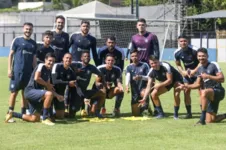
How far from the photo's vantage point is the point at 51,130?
9.48 m

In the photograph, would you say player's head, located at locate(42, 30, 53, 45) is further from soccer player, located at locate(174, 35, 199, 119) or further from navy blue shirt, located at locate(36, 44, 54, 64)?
soccer player, located at locate(174, 35, 199, 119)

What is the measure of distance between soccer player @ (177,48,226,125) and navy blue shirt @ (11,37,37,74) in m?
3.13

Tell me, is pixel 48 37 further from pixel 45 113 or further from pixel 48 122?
pixel 48 122

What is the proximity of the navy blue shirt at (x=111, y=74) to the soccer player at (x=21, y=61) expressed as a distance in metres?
1.54

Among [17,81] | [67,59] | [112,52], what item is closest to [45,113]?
[17,81]

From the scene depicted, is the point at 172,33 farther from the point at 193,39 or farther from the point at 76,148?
the point at 76,148

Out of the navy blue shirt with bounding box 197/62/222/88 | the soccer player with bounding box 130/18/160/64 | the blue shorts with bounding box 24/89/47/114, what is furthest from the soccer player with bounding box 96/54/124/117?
the navy blue shirt with bounding box 197/62/222/88

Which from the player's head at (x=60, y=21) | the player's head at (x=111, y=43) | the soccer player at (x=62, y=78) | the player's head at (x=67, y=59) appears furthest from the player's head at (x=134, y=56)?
the player's head at (x=60, y=21)

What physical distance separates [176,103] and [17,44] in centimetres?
324

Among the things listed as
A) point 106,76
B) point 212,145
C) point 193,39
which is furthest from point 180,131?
Answer: point 193,39

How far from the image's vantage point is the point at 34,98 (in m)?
10.4

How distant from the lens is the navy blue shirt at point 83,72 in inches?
451

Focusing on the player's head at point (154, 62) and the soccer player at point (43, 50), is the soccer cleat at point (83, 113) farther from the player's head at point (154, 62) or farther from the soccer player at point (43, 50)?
the player's head at point (154, 62)

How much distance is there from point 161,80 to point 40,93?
8.07 ft
